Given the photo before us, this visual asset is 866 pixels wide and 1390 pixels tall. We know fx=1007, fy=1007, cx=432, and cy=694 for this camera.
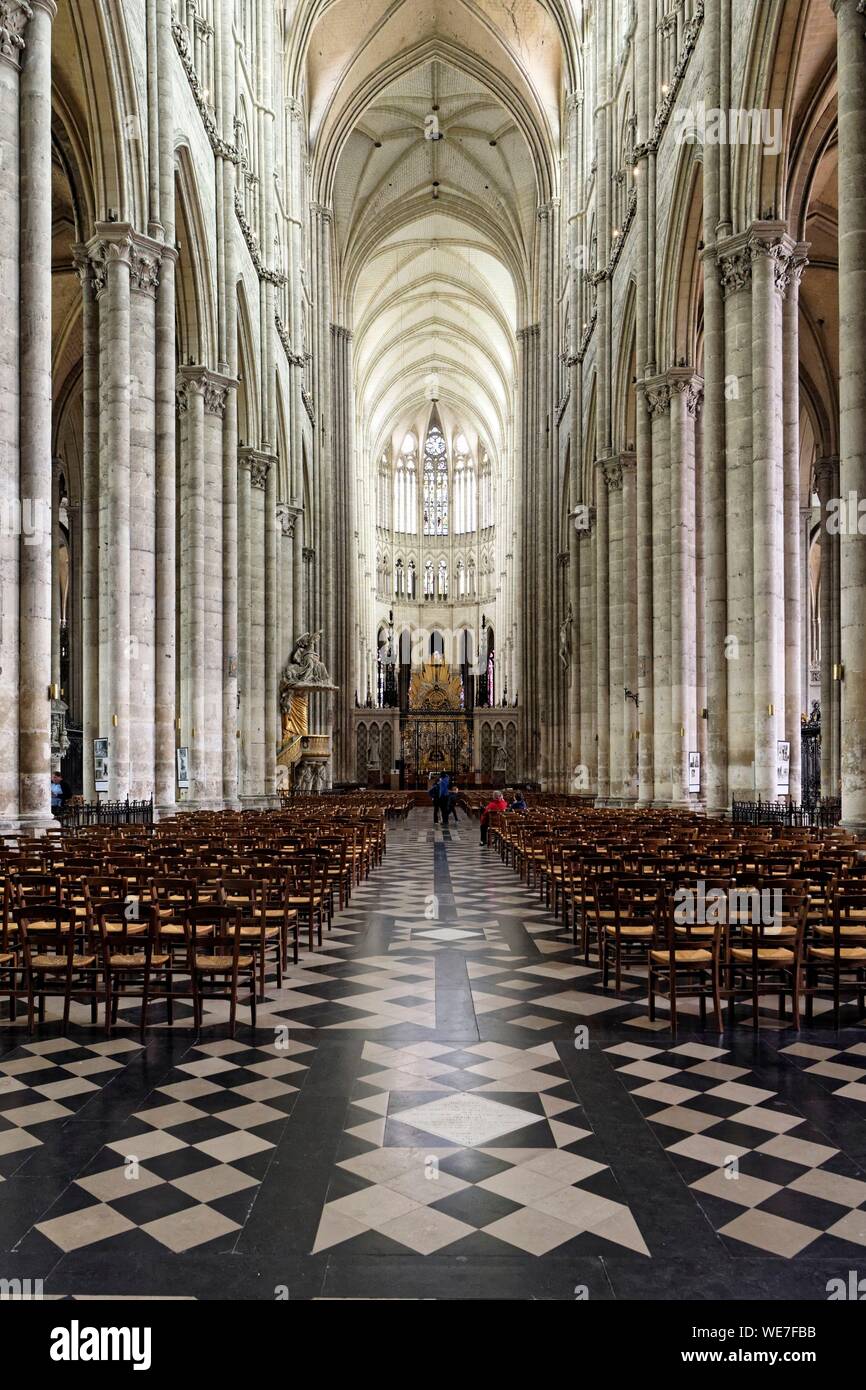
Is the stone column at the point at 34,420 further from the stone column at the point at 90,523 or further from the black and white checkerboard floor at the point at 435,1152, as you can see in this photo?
the black and white checkerboard floor at the point at 435,1152

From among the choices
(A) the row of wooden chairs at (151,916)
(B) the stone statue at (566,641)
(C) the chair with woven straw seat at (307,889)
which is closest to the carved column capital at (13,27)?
(A) the row of wooden chairs at (151,916)

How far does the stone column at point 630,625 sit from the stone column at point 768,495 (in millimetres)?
10265

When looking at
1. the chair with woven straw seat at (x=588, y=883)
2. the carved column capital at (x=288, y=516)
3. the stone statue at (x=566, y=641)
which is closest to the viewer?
the chair with woven straw seat at (x=588, y=883)

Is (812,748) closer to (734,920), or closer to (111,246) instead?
(111,246)

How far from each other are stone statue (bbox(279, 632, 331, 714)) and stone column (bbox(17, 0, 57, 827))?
805 inches

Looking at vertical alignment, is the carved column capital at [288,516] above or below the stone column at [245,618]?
above

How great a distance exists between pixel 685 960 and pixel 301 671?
28094 mm

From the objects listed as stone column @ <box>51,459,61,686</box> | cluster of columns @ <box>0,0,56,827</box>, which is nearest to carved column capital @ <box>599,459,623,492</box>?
stone column @ <box>51,459,61,686</box>

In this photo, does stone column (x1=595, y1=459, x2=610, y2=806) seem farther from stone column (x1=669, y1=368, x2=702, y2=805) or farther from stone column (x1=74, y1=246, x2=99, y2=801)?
stone column (x1=74, y1=246, x2=99, y2=801)

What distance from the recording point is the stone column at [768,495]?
18.2 metres

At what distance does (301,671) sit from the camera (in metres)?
34.4

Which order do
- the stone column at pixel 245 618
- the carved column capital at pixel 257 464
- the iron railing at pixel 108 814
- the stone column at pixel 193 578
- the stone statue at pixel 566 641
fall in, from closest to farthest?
the iron railing at pixel 108 814, the stone column at pixel 193 578, the stone column at pixel 245 618, the carved column capital at pixel 257 464, the stone statue at pixel 566 641

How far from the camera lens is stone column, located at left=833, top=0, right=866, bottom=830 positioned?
13.5 meters

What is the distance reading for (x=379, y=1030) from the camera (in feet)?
23.3
